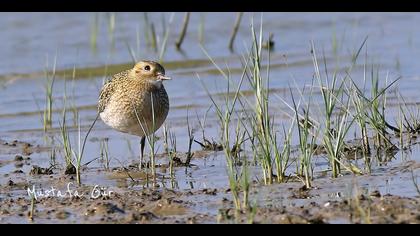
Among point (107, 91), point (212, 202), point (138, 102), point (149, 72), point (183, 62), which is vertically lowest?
point (212, 202)

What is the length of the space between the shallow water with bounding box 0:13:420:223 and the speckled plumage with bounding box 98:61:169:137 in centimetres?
37

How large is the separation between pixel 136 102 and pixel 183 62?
5.23 meters

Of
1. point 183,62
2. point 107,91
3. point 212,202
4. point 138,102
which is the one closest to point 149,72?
point 138,102

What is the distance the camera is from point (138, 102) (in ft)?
31.6

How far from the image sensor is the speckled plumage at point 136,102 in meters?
9.58

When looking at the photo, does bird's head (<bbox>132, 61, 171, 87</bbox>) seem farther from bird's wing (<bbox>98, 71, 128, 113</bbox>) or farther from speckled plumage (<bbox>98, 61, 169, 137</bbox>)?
bird's wing (<bbox>98, 71, 128, 113</bbox>)

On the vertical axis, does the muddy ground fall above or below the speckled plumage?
below

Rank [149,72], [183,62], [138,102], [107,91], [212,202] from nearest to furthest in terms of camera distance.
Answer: [212,202], [138,102], [149,72], [107,91], [183,62]

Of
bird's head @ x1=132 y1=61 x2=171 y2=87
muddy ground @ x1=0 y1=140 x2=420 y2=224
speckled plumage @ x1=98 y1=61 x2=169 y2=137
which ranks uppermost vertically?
Answer: bird's head @ x1=132 y1=61 x2=171 y2=87

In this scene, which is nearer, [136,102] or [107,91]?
[136,102]

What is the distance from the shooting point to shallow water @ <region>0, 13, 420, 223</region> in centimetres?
977

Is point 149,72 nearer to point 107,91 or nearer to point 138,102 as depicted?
point 138,102

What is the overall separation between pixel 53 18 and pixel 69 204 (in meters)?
10.7

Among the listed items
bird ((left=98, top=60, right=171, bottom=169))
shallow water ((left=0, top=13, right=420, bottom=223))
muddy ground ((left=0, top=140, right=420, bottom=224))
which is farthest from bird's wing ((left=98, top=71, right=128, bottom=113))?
muddy ground ((left=0, top=140, right=420, bottom=224))
